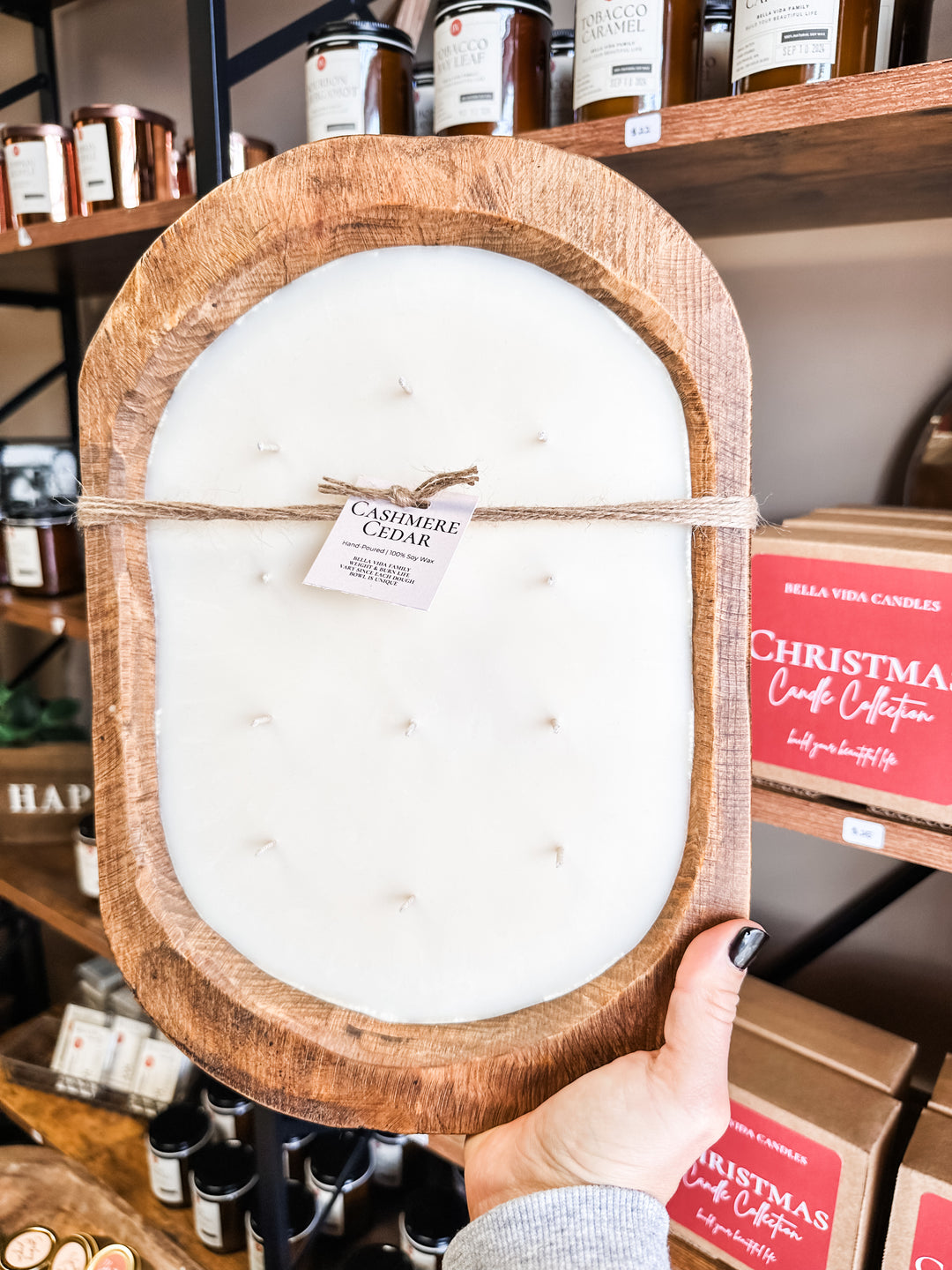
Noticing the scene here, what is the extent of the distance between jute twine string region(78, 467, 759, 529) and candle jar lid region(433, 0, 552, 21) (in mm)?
514

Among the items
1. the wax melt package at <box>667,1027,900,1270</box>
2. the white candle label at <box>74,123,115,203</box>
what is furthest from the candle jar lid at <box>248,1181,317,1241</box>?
the white candle label at <box>74,123,115,203</box>

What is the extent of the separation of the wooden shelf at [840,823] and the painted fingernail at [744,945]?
23cm

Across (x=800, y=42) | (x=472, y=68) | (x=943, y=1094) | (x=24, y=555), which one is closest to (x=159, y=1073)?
(x=24, y=555)

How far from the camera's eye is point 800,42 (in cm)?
63

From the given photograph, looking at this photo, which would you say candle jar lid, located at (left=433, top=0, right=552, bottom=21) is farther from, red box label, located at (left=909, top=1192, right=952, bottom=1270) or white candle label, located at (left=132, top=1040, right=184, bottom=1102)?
white candle label, located at (left=132, top=1040, right=184, bottom=1102)

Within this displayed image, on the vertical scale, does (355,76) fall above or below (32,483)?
above

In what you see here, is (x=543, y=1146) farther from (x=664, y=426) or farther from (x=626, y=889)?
(x=664, y=426)

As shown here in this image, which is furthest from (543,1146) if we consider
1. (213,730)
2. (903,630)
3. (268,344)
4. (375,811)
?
(268,344)

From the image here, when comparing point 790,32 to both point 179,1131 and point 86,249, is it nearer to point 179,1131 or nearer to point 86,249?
point 86,249

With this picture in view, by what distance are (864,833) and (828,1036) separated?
0.29 m

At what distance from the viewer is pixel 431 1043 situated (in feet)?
1.90

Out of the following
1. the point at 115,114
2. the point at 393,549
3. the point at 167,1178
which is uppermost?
the point at 115,114

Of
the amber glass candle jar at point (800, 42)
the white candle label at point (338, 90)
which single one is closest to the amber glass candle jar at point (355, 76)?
the white candle label at point (338, 90)

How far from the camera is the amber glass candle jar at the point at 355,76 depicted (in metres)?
0.83
